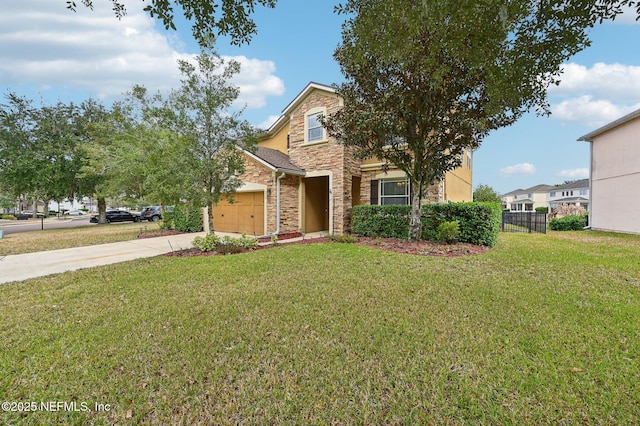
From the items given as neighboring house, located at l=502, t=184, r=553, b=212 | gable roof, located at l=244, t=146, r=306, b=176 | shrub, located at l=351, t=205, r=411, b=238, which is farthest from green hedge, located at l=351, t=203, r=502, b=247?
neighboring house, located at l=502, t=184, r=553, b=212

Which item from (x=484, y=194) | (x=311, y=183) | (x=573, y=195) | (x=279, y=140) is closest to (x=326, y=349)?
(x=311, y=183)

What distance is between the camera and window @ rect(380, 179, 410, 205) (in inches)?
501

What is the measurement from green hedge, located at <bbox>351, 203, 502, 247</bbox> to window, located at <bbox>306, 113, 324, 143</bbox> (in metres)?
4.32

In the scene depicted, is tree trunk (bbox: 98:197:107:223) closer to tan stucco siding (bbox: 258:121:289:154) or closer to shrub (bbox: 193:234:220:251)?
tan stucco siding (bbox: 258:121:289:154)

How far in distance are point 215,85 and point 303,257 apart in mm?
6987

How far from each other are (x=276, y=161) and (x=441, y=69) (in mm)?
8952

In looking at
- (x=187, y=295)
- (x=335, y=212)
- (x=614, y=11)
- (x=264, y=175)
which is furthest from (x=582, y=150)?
(x=187, y=295)

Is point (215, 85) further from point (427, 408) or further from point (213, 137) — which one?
point (427, 408)

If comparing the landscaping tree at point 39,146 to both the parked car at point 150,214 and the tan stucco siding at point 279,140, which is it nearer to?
the parked car at point 150,214

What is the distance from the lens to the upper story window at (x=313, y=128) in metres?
13.6

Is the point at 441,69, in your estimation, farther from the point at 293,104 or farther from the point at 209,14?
the point at 293,104

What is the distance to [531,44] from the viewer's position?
4.44m

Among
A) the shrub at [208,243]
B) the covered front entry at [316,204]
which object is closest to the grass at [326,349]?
the shrub at [208,243]

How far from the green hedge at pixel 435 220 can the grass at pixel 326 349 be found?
392cm
